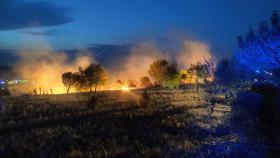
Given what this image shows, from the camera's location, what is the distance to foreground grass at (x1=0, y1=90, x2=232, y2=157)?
18.6 metres

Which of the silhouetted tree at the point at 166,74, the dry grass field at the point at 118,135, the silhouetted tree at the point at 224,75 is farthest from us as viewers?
the silhouetted tree at the point at 166,74

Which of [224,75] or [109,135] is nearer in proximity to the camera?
[109,135]

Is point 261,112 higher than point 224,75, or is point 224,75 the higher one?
point 224,75

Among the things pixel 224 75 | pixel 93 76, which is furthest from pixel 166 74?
pixel 224 75

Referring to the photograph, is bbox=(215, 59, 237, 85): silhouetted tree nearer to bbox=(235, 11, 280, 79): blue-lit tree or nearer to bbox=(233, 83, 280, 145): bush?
bbox=(235, 11, 280, 79): blue-lit tree

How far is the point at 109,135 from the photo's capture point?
78.2ft

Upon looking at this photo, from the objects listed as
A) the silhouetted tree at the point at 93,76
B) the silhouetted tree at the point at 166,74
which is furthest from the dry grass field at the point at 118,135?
the silhouetted tree at the point at 166,74

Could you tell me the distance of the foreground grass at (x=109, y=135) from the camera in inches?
733

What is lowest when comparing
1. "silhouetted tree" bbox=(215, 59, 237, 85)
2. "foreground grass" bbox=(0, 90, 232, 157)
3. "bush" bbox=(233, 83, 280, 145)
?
"foreground grass" bbox=(0, 90, 232, 157)

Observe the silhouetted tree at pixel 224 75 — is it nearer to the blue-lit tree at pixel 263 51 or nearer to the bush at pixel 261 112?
the blue-lit tree at pixel 263 51

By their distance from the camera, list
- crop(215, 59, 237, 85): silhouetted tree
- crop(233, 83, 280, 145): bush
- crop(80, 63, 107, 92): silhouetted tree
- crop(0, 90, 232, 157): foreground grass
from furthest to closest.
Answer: crop(80, 63, 107, 92): silhouetted tree
crop(215, 59, 237, 85): silhouetted tree
crop(0, 90, 232, 157): foreground grass
crop(233, 83, 280, 145): bush

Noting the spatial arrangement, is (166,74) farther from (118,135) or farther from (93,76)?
(118,135)

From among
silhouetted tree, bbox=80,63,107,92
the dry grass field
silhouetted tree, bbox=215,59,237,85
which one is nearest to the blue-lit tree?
the dry grass field

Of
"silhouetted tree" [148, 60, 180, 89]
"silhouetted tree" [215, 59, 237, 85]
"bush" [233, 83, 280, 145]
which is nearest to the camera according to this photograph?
"bush" [233, 83, 280, 145]
